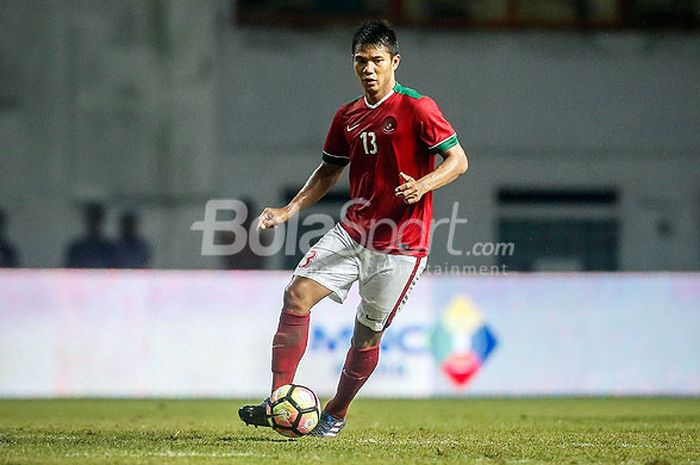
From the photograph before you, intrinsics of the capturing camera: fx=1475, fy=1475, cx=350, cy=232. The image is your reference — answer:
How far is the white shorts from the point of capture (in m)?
7.74

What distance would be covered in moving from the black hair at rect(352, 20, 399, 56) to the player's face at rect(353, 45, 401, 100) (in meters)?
0.02

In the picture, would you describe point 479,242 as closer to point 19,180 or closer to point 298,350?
point 19,180

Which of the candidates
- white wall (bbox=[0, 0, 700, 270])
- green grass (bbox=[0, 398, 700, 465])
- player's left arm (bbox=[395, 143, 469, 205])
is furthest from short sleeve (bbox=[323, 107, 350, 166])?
white wall (bbox=[0, 0, 700, 270])

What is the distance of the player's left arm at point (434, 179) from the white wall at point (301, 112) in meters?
10.5

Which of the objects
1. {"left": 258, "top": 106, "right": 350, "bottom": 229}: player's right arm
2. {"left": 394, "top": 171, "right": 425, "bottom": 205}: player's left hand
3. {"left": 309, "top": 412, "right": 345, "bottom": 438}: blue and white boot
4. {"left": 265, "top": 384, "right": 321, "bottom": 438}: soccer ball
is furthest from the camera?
{"left": 309, "top": 412, "right": 345, "bottom": 438}: blue and white boot

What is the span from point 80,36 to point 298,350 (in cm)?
1176

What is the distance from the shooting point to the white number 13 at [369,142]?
7637mm

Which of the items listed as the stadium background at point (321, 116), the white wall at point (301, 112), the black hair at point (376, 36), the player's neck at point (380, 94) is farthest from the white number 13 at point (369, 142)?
the white wall at point (301, 112)

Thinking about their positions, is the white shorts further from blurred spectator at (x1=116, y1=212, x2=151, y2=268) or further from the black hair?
blurred spectator at (x1=116, y1=212, x2=151, y2=268)

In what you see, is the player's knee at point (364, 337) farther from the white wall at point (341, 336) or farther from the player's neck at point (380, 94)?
the white wall at point (341, 336)

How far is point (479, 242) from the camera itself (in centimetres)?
1748

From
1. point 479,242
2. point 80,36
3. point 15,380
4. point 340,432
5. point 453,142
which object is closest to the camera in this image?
point 453,142

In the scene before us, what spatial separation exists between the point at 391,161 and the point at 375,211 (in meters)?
0.28

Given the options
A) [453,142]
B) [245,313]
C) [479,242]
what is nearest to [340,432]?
[453,142]
